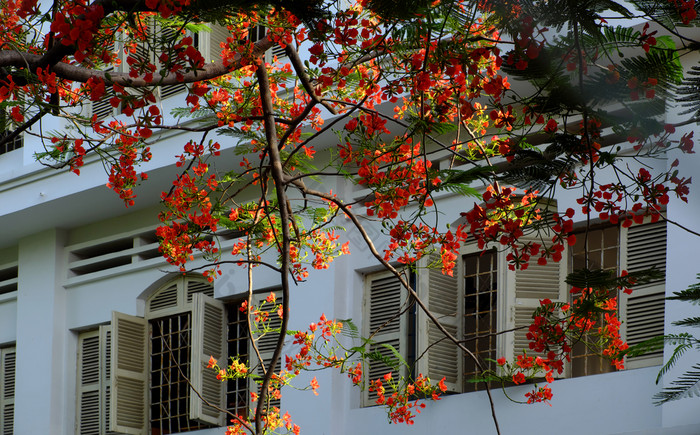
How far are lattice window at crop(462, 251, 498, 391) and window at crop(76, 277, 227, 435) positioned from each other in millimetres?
2196

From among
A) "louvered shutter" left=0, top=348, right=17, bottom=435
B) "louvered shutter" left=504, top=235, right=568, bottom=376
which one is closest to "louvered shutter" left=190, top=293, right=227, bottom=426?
"louvered shutter" left=0, top=348, right=17, bottom=435

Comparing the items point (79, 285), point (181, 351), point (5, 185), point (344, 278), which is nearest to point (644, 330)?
point (344, 278)

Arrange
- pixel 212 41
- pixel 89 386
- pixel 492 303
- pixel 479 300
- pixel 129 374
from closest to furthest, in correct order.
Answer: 1. pixel 492 303
2. pixel 479 300
3. pixel 212 41
4. pixel 129 374
5. pixel 89 386

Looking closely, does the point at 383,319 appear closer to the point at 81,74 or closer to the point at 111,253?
the point at 111,253

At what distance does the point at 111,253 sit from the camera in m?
9.86

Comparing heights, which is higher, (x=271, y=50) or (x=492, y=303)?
(x=271, y=50)

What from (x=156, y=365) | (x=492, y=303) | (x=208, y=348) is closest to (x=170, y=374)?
(x=156, y=365)

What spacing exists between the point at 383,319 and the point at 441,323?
660 mm

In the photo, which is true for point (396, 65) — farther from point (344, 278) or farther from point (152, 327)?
point (152, 327)

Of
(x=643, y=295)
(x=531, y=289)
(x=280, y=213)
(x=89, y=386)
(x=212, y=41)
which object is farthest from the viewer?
(x=89, y=386)

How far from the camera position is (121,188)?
4.82 m

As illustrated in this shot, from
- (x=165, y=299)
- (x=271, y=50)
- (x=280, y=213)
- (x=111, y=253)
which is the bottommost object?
(x=280, y=213)

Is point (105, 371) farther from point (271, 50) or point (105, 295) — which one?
point (271, 50)

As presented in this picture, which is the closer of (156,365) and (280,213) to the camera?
(280,213)
